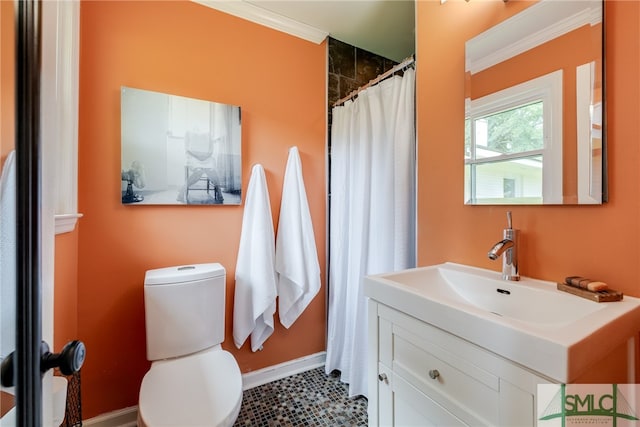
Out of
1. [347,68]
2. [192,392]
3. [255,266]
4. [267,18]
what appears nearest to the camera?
[192,392]

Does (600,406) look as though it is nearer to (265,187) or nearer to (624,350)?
(624,350)

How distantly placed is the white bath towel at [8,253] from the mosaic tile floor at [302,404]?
1386 mm

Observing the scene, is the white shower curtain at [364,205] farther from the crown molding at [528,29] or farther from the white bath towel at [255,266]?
the white bath towel at [255,266]

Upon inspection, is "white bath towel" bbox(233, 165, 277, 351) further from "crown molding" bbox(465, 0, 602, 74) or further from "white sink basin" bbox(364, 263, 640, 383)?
"crown molding" bbox(465, 0, 602, 74)

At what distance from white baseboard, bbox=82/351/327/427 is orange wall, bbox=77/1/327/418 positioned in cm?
3

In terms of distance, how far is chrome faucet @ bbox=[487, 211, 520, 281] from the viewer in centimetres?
94

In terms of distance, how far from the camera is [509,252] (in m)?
0.95

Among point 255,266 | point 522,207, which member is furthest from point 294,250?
point 522,207

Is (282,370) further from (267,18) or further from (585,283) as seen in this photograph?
(267,18)

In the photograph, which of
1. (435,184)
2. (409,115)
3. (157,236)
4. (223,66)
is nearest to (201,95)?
(223,66)

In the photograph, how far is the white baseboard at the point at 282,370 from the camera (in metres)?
1.79

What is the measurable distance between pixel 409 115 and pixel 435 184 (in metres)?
0.42

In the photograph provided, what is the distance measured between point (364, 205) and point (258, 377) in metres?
1.32

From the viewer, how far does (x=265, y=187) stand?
174cm
